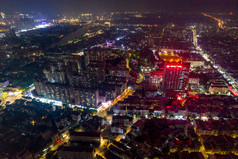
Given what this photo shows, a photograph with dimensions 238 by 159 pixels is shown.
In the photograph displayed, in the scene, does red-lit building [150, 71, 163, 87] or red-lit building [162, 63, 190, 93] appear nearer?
red-lit building [162, 63, 190, 93]

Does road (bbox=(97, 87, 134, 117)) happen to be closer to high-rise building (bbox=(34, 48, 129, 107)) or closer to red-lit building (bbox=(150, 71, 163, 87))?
high-rise building (bbox=(34, 48, 129, 107))

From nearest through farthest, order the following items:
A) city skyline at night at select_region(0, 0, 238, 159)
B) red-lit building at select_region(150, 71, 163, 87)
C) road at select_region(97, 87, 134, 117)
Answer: city skyline at night at select_region(0, 0, 238, 159) → road at select_region(97, 87, 134, 117) → red-lit building at select_region(150, 71, 163, 87)

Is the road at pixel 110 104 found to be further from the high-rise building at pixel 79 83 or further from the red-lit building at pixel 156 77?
the red-lit building at pixel 156 77

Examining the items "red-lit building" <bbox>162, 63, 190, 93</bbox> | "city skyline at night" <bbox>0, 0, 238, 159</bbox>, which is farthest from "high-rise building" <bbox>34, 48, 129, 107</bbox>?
"red-lit building" <bbox>162, 63, 190, 93</bbox>

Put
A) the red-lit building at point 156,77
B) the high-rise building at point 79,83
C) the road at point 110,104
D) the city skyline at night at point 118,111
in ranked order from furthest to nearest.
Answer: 1. the red-lit building at point 156,77
2. the high-rise building at point 79,83
3. the road at point 110,104
4. the city skyline at night at point 118,111

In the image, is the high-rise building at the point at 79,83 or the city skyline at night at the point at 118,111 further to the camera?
the high-rise building at the point at 79,83

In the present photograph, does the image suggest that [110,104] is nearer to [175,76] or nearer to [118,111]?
[118,111]

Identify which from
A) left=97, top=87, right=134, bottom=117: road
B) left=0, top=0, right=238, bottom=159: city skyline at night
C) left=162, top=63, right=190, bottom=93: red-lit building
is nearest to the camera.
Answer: left=0, top=0, right=238, bottom=159: city skyline at night

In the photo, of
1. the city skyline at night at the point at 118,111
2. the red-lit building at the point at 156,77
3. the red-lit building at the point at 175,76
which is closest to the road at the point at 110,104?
the city skyline at night at the point at 118,111
